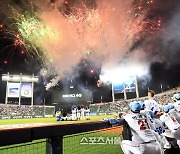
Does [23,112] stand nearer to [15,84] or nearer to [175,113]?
[15,84]

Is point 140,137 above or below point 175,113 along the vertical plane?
below

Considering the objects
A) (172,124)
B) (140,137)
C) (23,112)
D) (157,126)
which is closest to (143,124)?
(140,137)

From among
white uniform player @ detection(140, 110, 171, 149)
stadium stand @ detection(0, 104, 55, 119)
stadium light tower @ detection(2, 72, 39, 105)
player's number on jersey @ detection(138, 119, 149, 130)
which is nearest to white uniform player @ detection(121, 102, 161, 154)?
player's number on jersey @ detection(138, 119, 149, 130)

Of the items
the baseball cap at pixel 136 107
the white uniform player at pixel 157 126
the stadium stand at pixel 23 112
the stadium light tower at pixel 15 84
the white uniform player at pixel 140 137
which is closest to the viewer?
the white uniform player at pixel 140 137

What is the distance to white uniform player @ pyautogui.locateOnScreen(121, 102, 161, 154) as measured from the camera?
3.25 meters

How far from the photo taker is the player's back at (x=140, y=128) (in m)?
3.30

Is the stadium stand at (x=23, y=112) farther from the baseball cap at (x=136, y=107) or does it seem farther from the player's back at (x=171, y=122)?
the baseball cap at (x=136, y=107)

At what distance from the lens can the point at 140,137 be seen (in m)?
3.31

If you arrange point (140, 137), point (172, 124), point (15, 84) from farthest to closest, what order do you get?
point (15, 84) < point (172, 124) < point (140, 137)

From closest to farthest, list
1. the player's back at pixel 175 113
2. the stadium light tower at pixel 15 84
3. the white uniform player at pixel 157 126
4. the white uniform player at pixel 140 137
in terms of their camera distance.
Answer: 1. the white uniform player at pixel 140 137
2. the white uniform player at pixel 157 126
3. the player's back at pixel 175 113
4. the stadium light tower at pixel 15 84

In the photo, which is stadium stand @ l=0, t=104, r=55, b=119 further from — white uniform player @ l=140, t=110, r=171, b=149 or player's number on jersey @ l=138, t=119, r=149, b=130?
player's number on jersey @ l=138, t=119, r=149, b=130

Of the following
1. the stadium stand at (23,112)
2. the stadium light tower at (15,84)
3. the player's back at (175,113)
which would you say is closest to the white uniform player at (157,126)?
the player's back at (175,113)

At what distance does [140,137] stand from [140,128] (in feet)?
0.46

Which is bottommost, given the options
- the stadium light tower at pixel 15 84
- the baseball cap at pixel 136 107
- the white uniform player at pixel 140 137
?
the white uniform player at pixel 140 137
